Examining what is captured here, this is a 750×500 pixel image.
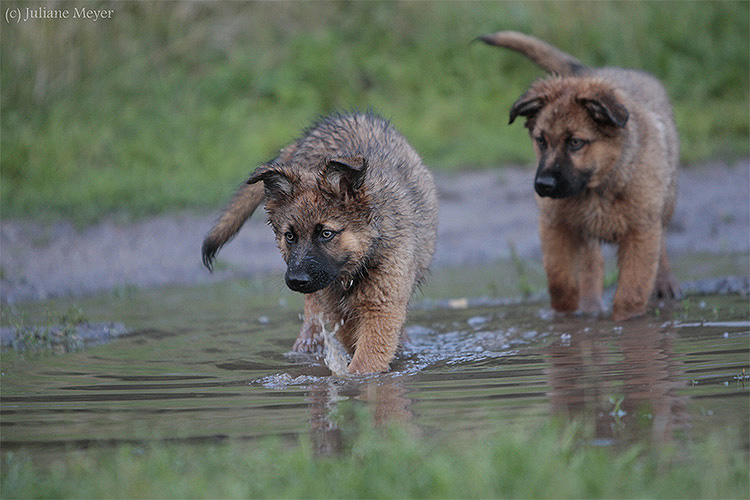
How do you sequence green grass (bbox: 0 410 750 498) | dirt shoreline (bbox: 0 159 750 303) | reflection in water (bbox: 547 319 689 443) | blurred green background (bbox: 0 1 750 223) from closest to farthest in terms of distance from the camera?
green grass (bbox: 0 410 750 498), reflection in water (bbox: 547 319 689 443), dirt shoreline (bbox: 0 159 750 303), blurred green background (bbox: 0 1 750 223)

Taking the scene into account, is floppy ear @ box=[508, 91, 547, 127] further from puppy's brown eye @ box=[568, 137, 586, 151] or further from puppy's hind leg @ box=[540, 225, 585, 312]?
puppy's hind leg @ box=[540, 225, 585, 312]

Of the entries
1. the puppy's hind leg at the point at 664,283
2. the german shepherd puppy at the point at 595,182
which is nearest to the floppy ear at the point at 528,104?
the german shepherd puppy at the point at 595,182

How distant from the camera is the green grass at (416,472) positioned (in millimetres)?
2887

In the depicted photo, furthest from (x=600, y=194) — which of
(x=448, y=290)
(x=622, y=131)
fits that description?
(x=448, y=290)

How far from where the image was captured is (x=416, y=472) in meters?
3.04

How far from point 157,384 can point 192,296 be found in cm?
333

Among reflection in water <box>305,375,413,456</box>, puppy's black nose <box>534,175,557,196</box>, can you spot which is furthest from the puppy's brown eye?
reflection in water <box>305,375,413,456</box>

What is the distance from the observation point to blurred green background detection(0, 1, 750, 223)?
10.8 meters

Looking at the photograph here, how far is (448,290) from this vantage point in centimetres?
816

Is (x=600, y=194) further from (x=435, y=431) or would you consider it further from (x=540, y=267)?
(x=435, y=431)

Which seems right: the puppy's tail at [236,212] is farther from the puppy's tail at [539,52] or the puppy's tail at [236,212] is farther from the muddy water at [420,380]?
the puppy's tail at [539,52]

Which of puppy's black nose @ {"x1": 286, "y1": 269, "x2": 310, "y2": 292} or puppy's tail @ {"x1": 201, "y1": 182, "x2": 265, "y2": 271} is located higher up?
puppy's tail @ {"x1": 201, "y1": 182, "x2": 265, "y2": 271}

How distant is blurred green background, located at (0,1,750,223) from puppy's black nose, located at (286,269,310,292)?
5.36 m

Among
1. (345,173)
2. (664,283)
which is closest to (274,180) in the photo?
(345,173)
